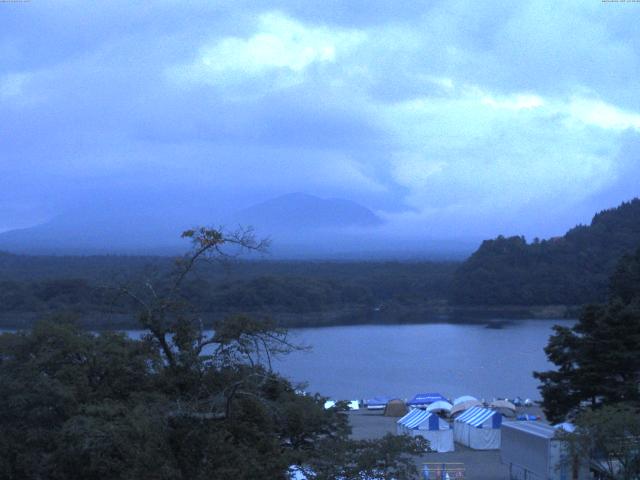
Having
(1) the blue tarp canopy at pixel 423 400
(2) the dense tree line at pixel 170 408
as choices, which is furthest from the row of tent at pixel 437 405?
(2) the dense tree line at pixel 170 408

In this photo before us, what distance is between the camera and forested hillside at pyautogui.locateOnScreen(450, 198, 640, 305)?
3838 cm

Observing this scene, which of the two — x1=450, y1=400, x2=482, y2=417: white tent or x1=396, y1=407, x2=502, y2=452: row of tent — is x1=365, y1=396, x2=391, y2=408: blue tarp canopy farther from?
x1=396, y1=407, x2=502, y2=452: row of tent

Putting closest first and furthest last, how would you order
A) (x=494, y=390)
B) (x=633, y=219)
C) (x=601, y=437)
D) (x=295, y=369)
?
1. (x=601, y=437)
2. (x=494, y=390)
3. (x=295, y=369)
4. (x=633, y=219)

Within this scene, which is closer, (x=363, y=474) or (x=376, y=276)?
(x=363, y=474)

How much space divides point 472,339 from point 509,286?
12.2m

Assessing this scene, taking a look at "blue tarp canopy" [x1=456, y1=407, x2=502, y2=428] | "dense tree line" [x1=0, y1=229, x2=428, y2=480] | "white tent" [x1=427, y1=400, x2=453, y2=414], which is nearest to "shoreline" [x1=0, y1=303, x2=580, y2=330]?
"white tent" [x1=427, y1=400, x2=453, y2=414]

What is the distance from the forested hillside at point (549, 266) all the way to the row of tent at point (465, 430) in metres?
24.9

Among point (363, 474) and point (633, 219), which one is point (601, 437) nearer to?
point (363, 474)

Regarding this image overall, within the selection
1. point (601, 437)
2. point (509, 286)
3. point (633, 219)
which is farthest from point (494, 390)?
point (633, 219)

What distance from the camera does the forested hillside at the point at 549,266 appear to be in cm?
3838

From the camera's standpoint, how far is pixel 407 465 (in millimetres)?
4180

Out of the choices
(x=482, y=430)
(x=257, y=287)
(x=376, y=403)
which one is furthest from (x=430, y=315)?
(x=482, y=430)

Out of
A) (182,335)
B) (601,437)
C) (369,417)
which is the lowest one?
(369,417)

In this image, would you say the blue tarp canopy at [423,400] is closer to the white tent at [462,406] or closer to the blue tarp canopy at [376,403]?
the blue tarp canopy at [376,403]
